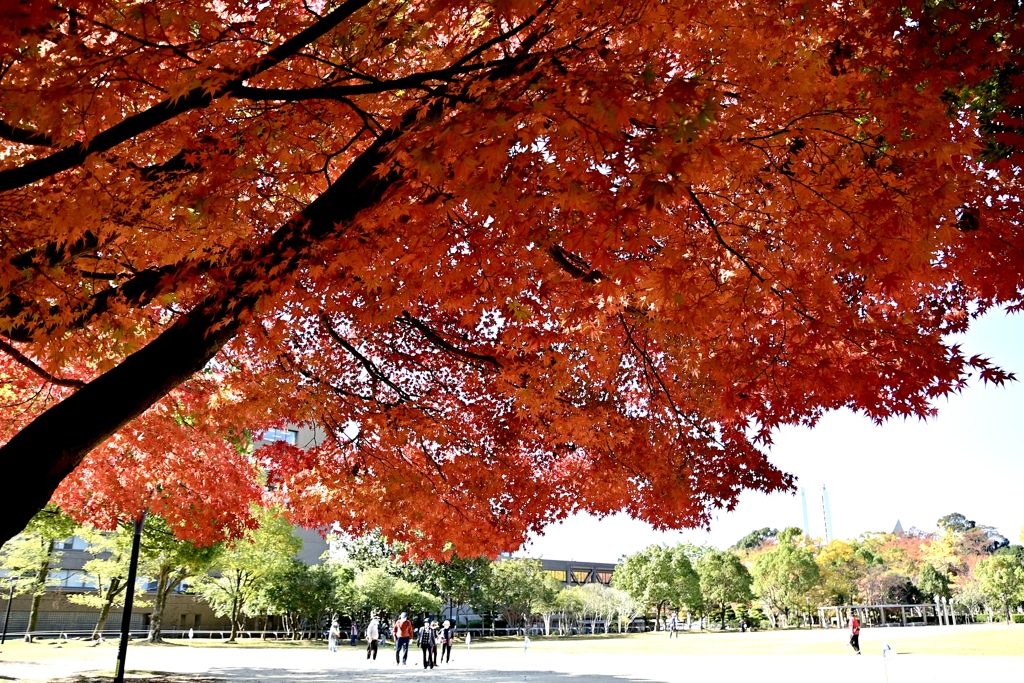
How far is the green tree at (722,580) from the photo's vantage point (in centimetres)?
5681

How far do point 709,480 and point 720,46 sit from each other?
6.24 m

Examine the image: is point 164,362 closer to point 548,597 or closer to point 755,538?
point 548,597

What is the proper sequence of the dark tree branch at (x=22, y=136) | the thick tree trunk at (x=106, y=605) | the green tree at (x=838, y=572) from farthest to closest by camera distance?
the green tree at (x=838, y=572), the thick tree trunk at (x=106, y=605), the dark tree branch at (x=22, y=136)

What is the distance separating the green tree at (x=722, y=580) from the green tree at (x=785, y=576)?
5.26 ft

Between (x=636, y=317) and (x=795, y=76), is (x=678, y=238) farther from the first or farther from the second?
(x=636, y=317)

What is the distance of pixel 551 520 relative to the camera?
36.1 ft

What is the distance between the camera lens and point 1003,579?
169 feet

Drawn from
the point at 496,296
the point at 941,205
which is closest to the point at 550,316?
the point at 496,296

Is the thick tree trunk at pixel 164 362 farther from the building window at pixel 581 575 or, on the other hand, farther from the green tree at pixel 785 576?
the building window at pixel 581 575

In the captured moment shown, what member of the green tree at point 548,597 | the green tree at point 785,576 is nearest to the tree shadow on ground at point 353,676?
the green tree at point 548,597

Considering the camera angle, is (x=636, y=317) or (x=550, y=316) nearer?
(x=550, y=316)

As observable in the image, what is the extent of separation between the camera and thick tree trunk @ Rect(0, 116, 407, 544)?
4992mm

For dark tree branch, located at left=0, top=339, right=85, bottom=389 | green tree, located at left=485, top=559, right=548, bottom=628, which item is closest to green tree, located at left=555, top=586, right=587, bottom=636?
green tree, located at left=485, top=559, right=548, bottom=628

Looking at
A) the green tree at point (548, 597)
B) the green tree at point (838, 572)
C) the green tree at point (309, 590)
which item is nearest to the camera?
the green tree at point (309, 590)
